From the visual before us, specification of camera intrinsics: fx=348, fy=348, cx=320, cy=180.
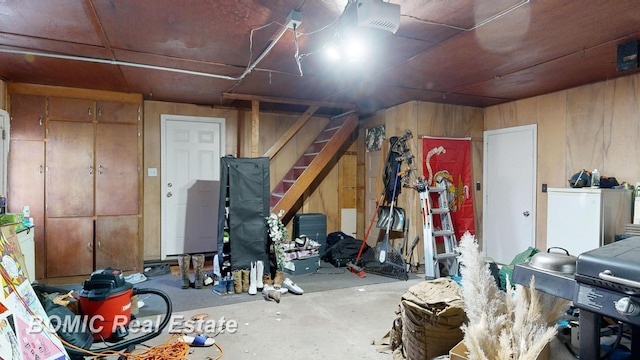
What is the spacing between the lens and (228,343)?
2.71 m

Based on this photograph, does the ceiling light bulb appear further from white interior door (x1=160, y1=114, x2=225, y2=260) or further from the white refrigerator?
white interior door (x1=160, y1=114, x2=225, y2=260)

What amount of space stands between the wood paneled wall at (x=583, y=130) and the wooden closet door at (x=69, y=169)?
224 inches

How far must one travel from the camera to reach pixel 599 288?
0.93 m

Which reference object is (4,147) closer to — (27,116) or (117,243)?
(27,116)

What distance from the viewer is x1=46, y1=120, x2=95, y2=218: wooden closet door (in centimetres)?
427

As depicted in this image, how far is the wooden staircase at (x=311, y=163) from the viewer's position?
515cm

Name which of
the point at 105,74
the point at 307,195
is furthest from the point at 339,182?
the point at 105,74

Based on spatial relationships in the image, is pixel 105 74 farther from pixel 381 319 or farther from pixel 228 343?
pixel 381 319

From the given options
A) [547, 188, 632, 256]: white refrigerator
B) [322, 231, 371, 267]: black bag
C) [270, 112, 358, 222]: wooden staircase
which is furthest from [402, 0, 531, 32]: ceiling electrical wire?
[322, 231, 371, 267]: black bag

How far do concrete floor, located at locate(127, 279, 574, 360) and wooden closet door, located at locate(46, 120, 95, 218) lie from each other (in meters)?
2.26

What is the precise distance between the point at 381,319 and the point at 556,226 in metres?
2.20

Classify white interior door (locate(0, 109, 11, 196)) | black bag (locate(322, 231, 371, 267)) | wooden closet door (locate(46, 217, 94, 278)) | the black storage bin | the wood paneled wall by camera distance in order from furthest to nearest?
the black storage bin, black bag (locate(322, 231, 371, 267)), wooden closet door (locate(46, 217, 94, 278)), white interior door (locate(0, 109, 11, 196)), the wood paneled wall

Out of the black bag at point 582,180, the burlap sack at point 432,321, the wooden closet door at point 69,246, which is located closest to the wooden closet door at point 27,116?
the wooden closet door at point 69,246

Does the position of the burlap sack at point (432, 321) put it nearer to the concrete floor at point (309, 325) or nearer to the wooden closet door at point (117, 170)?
the concrete floor at point (309, 325)
